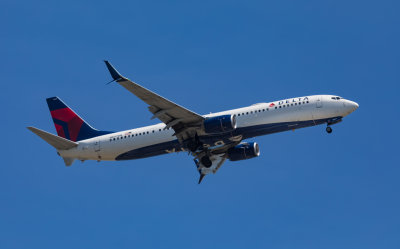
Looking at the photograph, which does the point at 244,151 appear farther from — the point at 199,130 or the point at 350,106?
the point at 350,106

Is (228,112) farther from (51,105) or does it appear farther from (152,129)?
(51,105)

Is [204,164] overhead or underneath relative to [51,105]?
underneath

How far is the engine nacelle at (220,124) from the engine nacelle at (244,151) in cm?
775

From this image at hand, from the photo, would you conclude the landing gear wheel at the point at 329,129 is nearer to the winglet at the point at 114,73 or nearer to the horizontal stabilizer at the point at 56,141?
the winglet at the point at 114,73

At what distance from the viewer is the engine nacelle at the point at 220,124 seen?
2237 inches

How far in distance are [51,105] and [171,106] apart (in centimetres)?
1798

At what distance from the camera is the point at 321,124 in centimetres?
5903

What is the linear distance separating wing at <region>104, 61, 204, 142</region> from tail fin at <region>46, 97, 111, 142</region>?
9007mm

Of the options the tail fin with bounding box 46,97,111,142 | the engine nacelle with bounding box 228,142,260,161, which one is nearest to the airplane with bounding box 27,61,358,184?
the engine nacelle with bounding box 228,142,260,161

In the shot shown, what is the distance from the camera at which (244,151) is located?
212 ft

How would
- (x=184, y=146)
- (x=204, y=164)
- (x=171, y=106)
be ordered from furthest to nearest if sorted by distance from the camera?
1. (x=204, y=164)
2. (x=184, y=146)
3. (x=171, y=106)

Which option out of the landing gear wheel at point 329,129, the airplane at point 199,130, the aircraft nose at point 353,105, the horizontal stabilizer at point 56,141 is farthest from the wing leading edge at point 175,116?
the horizontal stabilizer at point 56,141

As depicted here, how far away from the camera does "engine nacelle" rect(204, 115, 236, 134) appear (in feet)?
186

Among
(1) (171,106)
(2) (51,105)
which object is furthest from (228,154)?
(2) (51,105)
